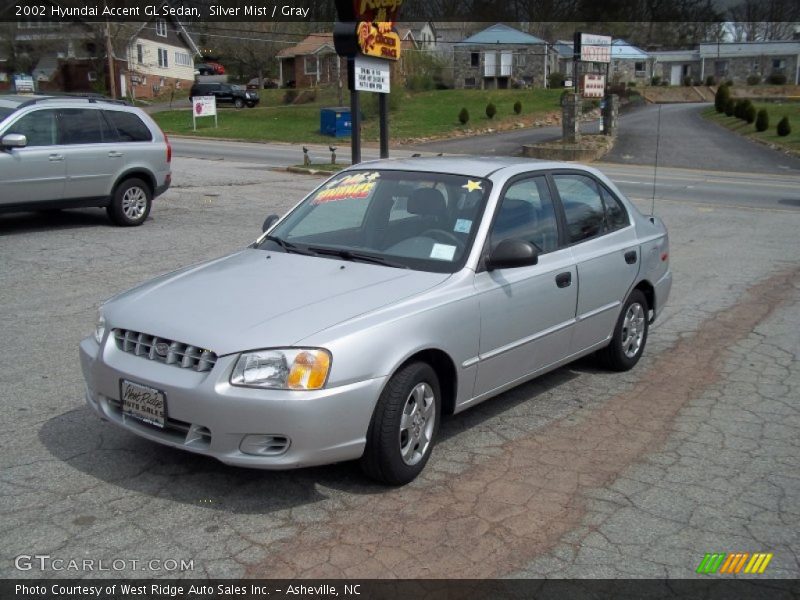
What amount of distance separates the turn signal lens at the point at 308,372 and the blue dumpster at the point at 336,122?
37.8 meters

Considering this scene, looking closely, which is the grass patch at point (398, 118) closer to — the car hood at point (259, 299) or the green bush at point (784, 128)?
the green bush at point (784, 128)

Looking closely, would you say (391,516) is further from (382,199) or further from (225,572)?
(382,199)

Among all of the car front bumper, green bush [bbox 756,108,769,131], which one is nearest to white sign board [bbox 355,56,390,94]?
the car front bumper

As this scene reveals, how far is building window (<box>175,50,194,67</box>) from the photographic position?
78438 mm

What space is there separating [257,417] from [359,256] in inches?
59.6

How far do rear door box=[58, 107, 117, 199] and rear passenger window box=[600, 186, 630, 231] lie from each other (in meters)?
8.14

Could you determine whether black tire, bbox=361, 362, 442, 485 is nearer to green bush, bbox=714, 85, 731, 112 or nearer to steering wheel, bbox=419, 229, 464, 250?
steering wheel, bbox=419, 229, 464, 250

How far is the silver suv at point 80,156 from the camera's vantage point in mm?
11562

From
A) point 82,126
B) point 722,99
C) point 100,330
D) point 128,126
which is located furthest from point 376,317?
point 722,99

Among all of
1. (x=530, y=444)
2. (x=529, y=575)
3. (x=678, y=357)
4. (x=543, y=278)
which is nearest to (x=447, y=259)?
(x=543, y=278)

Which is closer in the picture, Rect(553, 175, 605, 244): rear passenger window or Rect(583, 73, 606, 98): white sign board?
Rect(553, 175, 605, 244): rear passenger window

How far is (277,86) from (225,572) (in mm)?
77749

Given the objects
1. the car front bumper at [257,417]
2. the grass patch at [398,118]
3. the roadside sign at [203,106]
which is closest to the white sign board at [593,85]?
the grass patch at [398,118]

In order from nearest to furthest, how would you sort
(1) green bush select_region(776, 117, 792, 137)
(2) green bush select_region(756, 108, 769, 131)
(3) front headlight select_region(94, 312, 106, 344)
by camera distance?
1. (3) front headlight select_region(94, 312, 106, 344)
2. (1) green bush select_region(776, 117, 792, 137)
3. (2) green bush select_region(756, 108, 769, 131)
